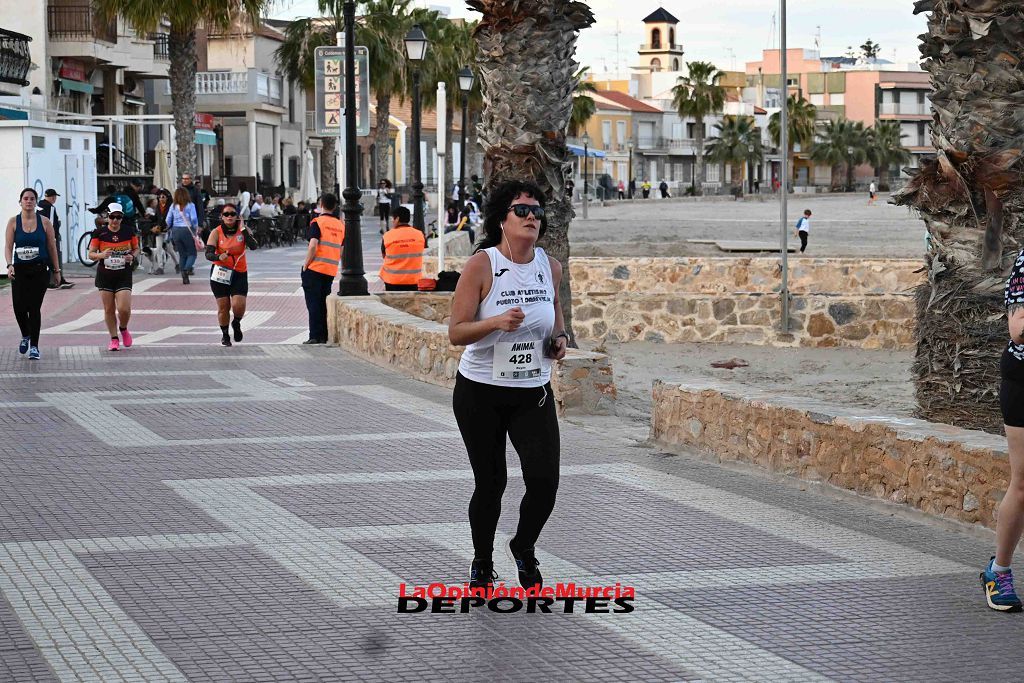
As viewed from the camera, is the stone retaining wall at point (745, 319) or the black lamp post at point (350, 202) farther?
the stone retaining wall at point (745, 319)

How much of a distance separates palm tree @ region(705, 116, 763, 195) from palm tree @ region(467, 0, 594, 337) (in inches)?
3725

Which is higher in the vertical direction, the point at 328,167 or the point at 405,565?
the point at 328,167

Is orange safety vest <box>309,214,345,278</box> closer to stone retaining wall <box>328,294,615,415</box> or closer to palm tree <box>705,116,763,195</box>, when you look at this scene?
stone retaining wall <box>328,294,615,415</box>

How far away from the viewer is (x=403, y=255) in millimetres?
18062

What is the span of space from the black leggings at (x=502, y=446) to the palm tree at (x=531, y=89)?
7488 millimetres

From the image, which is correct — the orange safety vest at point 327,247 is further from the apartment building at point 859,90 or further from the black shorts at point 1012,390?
the apartment building at point 859,90

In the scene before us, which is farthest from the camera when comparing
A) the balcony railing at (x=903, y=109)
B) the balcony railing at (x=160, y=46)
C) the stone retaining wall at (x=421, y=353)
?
the balcony railing at (x=903, y=109)

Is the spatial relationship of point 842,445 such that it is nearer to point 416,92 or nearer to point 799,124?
point 416,92

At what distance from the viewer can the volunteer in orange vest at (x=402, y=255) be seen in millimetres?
17859

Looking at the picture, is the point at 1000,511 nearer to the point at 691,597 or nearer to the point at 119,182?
the point at 691,597

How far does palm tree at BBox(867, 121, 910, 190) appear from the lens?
375 feet

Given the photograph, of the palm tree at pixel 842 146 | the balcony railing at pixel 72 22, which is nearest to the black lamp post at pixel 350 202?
the balcony railing at pixel 72 22

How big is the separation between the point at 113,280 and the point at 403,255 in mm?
3765

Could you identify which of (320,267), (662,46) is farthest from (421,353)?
(662,46)
